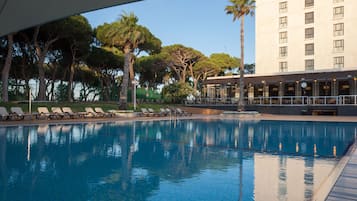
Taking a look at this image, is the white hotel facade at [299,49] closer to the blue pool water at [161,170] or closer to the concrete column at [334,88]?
the concrete column at [334,88]

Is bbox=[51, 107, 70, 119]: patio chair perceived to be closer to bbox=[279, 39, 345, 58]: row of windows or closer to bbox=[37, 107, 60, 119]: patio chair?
bbox=[37, 107, 60, 119]: patio chair

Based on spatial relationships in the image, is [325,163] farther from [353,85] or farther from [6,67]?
[353,85]

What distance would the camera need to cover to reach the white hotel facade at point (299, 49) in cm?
3381

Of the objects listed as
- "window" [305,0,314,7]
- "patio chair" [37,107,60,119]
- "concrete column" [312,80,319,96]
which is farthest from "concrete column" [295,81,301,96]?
"patio chair" [37,107,60,119]

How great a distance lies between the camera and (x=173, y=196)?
5.05 m

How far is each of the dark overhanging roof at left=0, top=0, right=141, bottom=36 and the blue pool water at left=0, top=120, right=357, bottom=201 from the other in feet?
8.49

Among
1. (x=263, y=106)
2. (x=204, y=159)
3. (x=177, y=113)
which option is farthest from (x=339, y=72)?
(x=204, y=159)

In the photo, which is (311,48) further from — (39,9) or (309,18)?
(39,9)

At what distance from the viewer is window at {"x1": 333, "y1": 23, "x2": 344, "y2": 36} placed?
3675 cm

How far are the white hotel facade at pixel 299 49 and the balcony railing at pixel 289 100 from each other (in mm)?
1159

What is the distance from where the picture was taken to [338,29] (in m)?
37.0

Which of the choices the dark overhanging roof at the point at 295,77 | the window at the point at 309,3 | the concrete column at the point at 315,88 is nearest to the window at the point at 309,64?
the concrete column at the point at 315,88

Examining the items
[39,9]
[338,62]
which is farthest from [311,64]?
[39,9]

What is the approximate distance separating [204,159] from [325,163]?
9.52 feet
